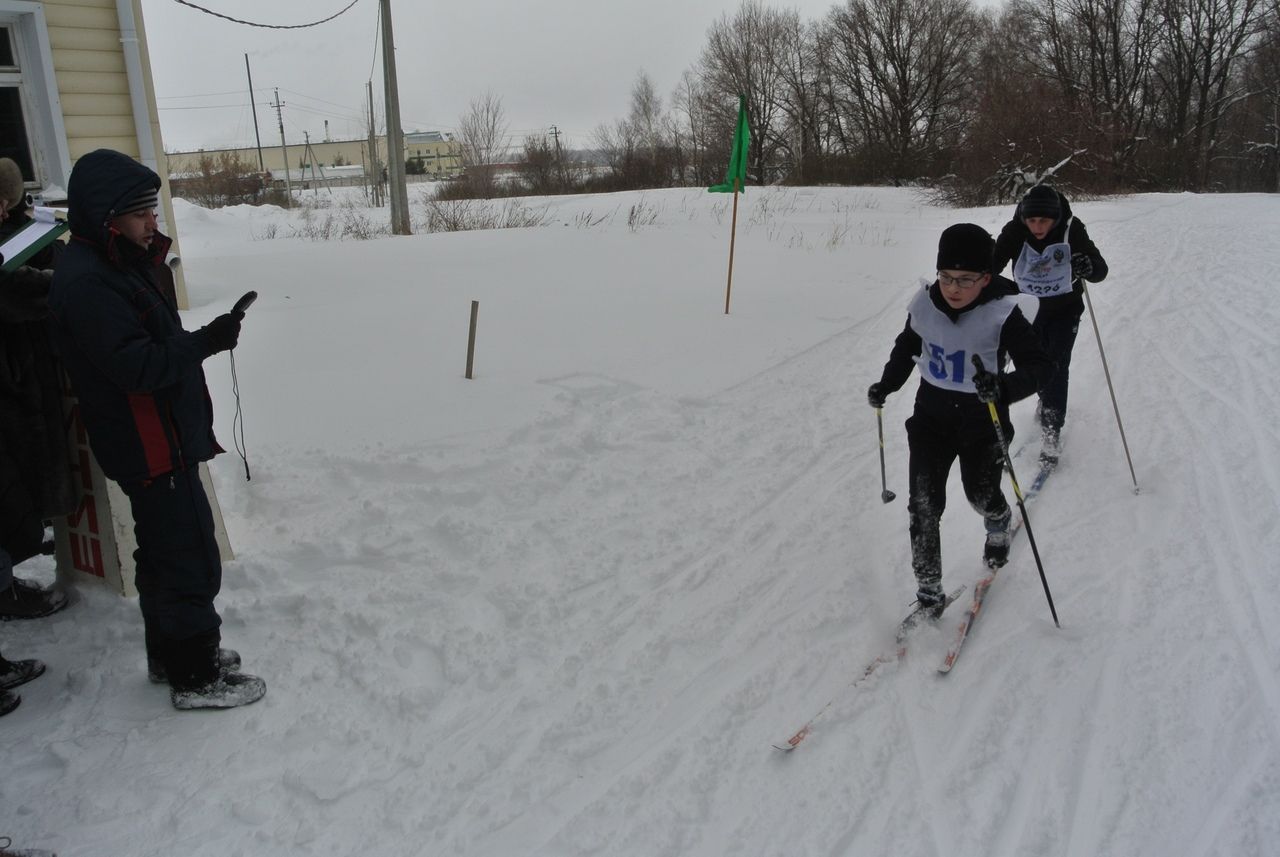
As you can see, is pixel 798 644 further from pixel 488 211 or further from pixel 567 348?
pixel 488 211

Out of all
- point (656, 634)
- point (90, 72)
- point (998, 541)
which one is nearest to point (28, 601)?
point (656, 634)

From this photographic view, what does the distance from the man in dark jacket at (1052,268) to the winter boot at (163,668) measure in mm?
4763

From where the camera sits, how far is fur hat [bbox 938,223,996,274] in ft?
11.2

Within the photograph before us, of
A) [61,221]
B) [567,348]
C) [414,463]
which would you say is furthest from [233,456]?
[567,348]

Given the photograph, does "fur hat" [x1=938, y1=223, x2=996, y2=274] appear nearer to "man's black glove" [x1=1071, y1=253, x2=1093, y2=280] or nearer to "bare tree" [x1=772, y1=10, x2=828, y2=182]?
"man's black glove" [x1=1071, y1=253, x2=1093, y2=280]

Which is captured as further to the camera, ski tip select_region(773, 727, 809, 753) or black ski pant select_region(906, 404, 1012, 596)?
black ski pant select_region(906, 404, 1012, 596)

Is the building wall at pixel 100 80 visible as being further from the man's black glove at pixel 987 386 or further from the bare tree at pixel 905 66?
the bare tree at pixel 905 66

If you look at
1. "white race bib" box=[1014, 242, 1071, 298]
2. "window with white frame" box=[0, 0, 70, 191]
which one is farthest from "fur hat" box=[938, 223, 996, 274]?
"window with white frame" box=[0, 0, 70, 191]

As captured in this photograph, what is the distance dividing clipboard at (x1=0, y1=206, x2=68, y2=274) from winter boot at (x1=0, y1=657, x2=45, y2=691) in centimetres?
156

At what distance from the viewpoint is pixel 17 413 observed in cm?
328

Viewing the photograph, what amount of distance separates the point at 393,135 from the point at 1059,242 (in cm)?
1582

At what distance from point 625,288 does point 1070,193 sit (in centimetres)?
2318

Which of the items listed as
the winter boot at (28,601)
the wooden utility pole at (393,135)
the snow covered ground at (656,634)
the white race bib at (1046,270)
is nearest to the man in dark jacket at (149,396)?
the snow covered ground at (656,634)

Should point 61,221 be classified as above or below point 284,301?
above
